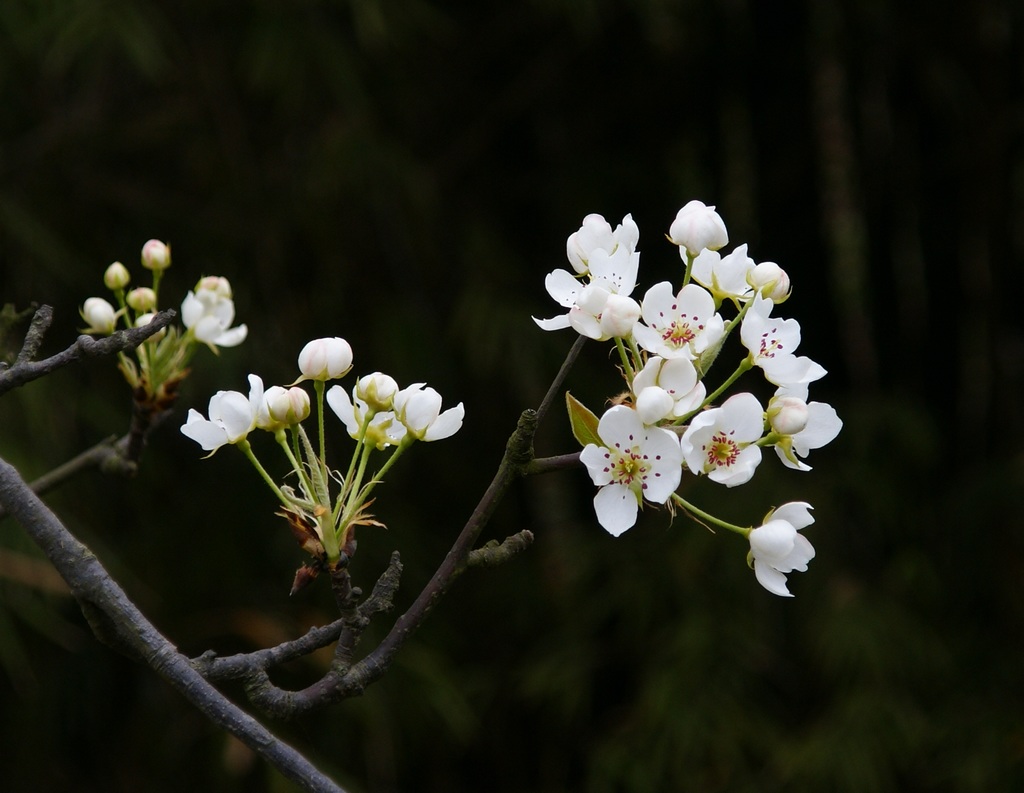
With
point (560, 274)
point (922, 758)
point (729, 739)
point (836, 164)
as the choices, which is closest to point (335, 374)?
point (560, 274)

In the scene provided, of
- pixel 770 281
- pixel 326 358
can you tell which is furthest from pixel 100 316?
pixel 770 281

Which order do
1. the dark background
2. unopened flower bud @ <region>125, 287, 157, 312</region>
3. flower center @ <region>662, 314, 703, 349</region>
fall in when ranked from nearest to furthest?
flower center @ <region>662, 314, 703, 349</region>, unopened flower bud @ <region>125, 287, 157, 312</region>, the dark background

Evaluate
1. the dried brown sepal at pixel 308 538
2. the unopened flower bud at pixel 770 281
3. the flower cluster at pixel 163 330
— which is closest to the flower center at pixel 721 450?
the unopened flower bud at pixel 770 281

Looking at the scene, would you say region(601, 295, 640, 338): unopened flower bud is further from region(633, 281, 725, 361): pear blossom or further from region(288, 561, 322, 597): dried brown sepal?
region(288, 561, 322, 597): dried brown sepal

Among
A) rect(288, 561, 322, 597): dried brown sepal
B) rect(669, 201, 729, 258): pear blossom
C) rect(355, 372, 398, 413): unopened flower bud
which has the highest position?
rect(669, 201, 729, 258): pear blossom

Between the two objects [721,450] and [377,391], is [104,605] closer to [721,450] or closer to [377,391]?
[377,391]

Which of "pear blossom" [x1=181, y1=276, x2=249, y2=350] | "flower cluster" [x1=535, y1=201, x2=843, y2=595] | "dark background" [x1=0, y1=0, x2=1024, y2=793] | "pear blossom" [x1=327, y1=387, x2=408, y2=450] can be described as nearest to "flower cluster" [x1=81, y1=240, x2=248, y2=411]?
"pear blossom" [x1=181, y1=276, x2=249, y2=350]

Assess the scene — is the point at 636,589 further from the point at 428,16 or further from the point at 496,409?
the point at 428,16
